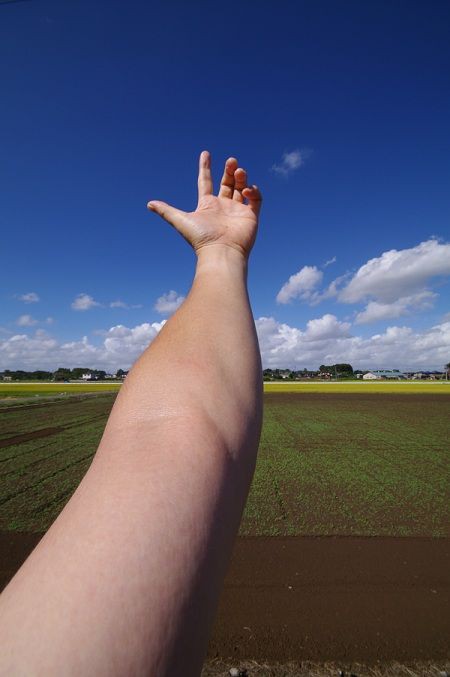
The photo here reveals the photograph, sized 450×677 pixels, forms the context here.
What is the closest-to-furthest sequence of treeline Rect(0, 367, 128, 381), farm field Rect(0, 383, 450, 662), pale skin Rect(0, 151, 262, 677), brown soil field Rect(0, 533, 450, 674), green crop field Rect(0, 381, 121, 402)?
pale skin Rect(0, 151, 262, 677), brown soil field Rect(0, 533, 450, 674), farm field Rect(0, 383, 450, 662), green crop field Rect(0, 381, 121, 402), treeline Rect(0, 367, 128, 381)

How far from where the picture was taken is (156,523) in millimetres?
732

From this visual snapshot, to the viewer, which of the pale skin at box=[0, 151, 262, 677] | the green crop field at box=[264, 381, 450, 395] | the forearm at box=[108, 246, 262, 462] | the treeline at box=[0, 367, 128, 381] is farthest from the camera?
the treeline at box=[0, 367, 128, 381]

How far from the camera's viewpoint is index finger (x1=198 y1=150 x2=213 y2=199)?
1.89 meters

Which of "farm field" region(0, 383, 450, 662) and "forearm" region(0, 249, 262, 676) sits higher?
"forearm" region(0, 249, 262, 676)

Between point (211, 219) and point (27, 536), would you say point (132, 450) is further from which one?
point (27, 536)

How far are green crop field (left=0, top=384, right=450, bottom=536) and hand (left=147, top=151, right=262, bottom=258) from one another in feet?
22.8

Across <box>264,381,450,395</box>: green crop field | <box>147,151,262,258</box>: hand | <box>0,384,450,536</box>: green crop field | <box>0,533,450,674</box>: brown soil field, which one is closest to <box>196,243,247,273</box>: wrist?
<box>147,151,262,258</box>: hand

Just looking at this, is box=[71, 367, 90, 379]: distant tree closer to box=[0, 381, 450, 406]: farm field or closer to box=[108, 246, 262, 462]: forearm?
box=[0, 381, 450, 406]: farm field

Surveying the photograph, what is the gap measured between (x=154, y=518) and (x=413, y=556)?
7238 mm

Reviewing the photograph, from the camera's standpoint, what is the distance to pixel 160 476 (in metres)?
0.81

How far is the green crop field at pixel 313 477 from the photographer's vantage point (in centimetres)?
741

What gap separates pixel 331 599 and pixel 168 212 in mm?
5653

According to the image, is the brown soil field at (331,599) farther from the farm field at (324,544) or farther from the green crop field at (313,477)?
the green crop field at (313,477)

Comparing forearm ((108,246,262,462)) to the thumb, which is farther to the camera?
the thumb
